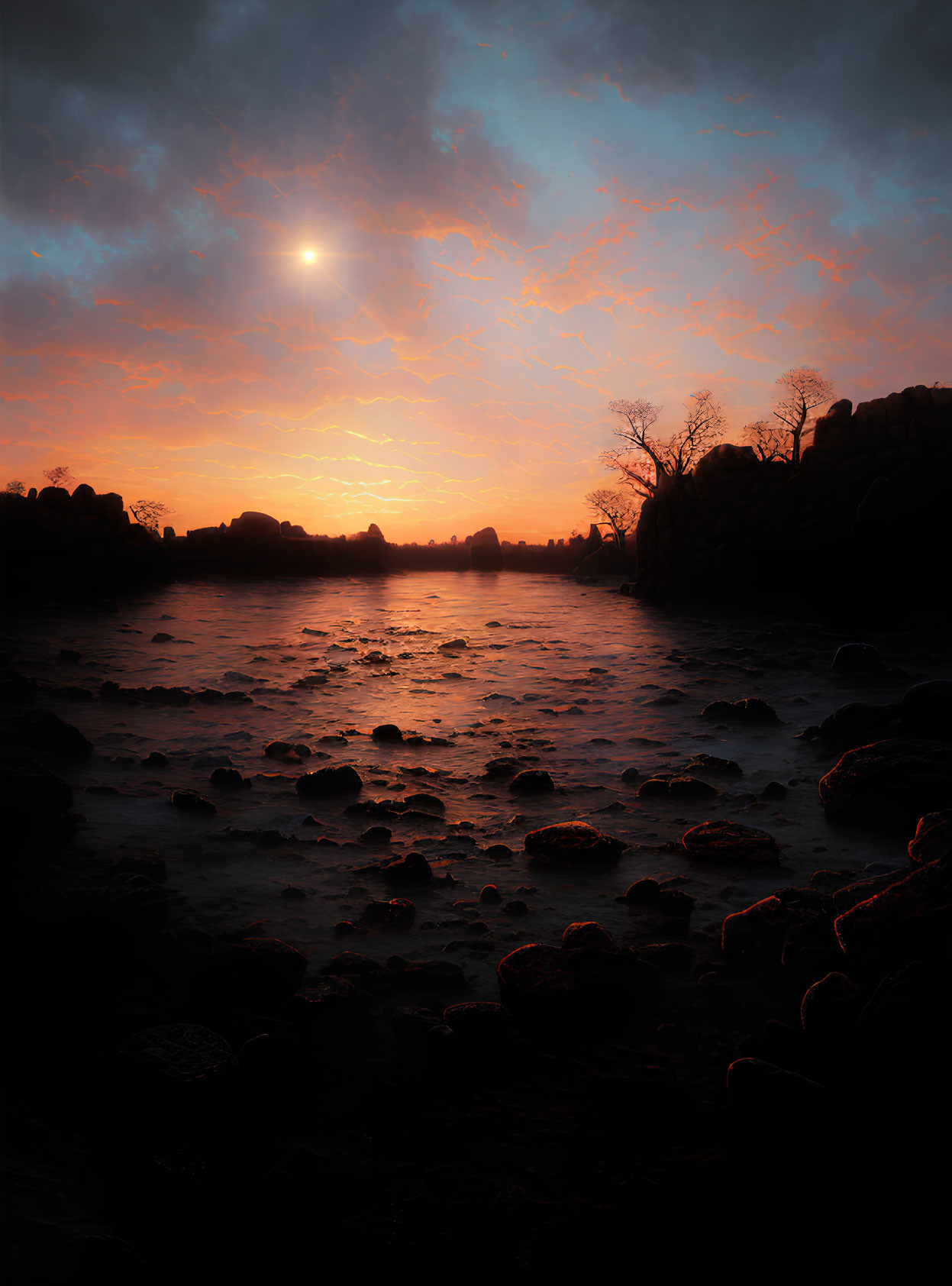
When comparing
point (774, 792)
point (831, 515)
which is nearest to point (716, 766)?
point (774, 792)

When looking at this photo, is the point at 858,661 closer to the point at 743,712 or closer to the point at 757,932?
the point at 743,712

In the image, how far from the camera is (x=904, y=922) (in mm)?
3820

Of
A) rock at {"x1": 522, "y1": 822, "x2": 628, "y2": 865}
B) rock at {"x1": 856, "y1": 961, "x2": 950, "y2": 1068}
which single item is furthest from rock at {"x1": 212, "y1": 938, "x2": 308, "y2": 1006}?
rock at {"x1": 856, "y1": 961, "x2": 950, "y2": 1068}

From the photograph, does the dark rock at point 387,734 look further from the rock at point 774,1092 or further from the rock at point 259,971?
the rock at point 774,1092

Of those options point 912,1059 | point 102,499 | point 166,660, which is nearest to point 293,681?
point 166,660

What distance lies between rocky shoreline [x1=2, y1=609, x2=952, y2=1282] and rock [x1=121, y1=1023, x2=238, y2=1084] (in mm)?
16

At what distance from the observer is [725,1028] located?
12.2 feet

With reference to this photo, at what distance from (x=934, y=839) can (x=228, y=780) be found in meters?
7.61

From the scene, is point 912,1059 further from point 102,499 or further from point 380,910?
point 102,499

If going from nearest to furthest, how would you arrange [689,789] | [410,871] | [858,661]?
[410,871]
[689,789]
[858,661]

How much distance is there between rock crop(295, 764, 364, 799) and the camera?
7734mm

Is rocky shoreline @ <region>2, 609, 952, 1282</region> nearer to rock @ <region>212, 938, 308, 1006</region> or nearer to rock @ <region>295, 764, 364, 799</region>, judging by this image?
rock @ <region>212, 938, 308, 1006</region>

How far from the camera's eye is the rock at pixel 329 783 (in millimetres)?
7734

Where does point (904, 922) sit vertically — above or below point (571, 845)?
above
